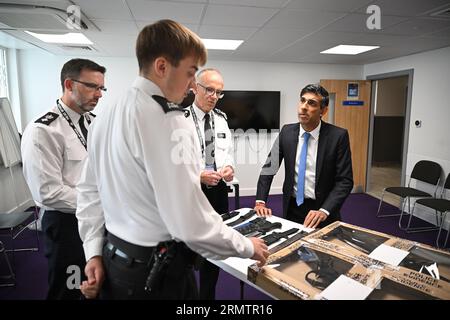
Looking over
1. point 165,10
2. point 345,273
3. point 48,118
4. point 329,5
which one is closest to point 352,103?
point 329,5

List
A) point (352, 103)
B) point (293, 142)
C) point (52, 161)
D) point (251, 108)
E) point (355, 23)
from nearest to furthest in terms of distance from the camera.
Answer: point (52, 161), point (293, 142), point (355, 23), point (251, 108), point (352, 103)

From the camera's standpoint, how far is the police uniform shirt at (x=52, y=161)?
60.8 inches

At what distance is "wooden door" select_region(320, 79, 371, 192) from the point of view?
5441mm

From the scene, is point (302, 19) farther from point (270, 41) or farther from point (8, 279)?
point (8, 279)

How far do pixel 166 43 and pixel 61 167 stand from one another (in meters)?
1.16

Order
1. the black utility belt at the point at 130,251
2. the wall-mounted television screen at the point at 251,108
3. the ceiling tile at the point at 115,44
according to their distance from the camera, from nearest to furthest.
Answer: the black utility belt at the point at 130,251, the ceiling tile at the point at 115,44, the wall-mounted television screen at the point at 251,108

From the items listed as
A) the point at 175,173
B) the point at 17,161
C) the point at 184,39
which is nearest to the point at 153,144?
the point at 175,173

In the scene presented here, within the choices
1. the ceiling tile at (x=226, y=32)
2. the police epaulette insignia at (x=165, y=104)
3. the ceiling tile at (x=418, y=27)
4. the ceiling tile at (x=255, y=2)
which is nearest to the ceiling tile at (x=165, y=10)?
the ceiling tile at (x=255, y=2)

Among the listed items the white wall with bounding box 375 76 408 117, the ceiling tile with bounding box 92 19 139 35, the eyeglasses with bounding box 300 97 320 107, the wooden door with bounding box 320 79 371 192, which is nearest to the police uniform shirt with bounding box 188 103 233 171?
the eyeglasses with bounding box 300 97 320 107

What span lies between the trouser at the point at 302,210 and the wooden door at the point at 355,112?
12.7 feet

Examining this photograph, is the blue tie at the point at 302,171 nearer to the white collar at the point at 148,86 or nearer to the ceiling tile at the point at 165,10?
the white collar at the point at 148,86

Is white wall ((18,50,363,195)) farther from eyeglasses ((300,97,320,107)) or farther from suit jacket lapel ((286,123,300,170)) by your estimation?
eyeglasses ((300,97,320,107))

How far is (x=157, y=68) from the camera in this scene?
2.92 feet

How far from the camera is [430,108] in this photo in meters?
4.29
